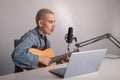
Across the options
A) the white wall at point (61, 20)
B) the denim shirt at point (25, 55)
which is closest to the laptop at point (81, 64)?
the denim shirt at point (25, 55)

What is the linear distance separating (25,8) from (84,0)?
2.76 feet

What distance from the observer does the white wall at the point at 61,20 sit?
237 cm

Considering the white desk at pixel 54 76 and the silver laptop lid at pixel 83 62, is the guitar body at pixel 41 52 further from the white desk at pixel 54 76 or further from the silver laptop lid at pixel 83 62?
the silver laptop lid at pixel 83 62

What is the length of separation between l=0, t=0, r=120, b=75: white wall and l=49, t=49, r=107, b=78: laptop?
1.06m

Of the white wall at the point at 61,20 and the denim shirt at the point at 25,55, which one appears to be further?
the white wall at the point at 61,20

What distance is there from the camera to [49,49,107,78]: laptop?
131 centimetres

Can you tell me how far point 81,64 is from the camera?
1.38 meters

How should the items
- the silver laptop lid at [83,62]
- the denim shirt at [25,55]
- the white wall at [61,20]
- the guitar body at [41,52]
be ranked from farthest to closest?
the white wall at [61,20] → the guitar body at [41,52] → the denim shirt at [25,55] → the silver laptop lid at [83,62]

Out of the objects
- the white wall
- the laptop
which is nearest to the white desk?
the laptop

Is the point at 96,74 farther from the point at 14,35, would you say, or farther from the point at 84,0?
the point at 84,0

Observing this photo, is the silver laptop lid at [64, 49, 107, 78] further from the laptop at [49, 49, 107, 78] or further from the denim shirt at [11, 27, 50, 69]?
the denim shirt at [11, 27, 50, 69]

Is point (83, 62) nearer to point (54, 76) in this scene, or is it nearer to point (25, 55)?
point (54, 76)

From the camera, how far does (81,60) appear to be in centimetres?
135

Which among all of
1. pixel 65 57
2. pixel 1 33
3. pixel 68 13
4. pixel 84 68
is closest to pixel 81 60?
pixel 84 68
